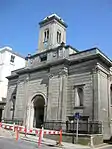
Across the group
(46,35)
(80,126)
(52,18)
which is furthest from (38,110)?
(52,18)

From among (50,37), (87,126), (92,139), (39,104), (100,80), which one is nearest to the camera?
(92,139)

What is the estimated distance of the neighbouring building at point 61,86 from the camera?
76.1ft

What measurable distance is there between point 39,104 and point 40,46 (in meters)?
9.92

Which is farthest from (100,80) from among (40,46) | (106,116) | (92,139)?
(40,46)

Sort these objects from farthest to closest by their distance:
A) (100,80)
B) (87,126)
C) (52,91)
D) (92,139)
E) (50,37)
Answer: (50,37) → (52,91) → (100,80) → (87,126) → (92,139)

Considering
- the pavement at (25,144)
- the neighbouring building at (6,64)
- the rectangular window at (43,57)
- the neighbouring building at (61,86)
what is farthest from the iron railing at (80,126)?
the neighbouring building at (6,64)

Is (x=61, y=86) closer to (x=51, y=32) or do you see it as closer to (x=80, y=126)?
(x=80, y=126)

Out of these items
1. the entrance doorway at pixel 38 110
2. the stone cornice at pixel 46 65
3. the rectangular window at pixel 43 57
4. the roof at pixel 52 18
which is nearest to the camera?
the stone cornice at pixel 46 65

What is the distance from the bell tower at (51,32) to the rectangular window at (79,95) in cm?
967

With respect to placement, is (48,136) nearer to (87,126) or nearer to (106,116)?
(87,126)

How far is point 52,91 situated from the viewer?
2623cm

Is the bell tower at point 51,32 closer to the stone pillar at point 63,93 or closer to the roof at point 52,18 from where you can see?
the roof at point 52,18

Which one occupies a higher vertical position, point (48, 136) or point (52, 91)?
point (52, 91)

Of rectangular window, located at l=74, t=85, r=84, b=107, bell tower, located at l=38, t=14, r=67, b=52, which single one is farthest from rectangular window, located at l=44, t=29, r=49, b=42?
rectangular window, located at l=74, t=85, r=84, b=107
